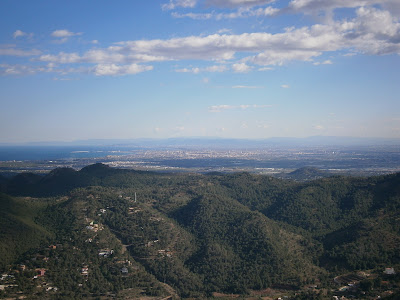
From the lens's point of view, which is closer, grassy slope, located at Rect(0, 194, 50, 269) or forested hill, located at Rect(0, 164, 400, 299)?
forested hill, located at Rect(0, 164, 400, 299)

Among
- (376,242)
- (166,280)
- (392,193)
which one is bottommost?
(166,280)

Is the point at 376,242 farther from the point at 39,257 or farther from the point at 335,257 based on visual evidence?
the point at 39,257

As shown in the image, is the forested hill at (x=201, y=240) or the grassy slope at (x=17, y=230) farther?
the grassy slope at (x=17, y=230)

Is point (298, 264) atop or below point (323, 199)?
below

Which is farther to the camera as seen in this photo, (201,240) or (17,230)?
(201,240)

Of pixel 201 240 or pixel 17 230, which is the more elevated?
pixel 17 230

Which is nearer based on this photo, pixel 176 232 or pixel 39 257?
pixel 39 257

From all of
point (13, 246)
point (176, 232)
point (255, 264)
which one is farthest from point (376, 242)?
point (13, 246)

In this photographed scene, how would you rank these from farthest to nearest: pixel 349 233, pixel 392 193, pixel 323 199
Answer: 1. pixel 323 199
2. pixel 392 193
3. pixel 349 233
